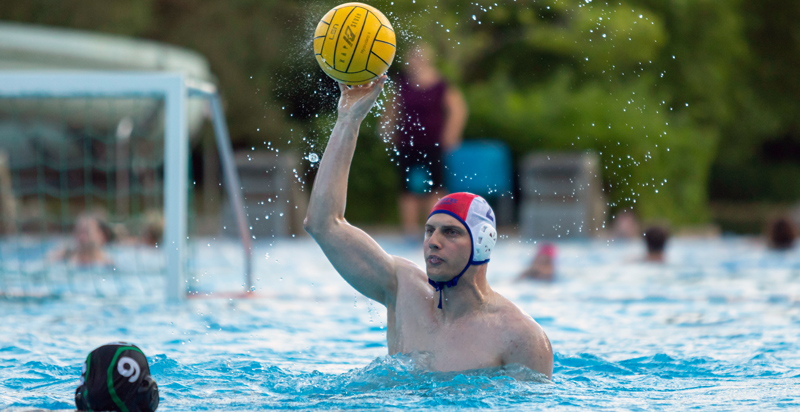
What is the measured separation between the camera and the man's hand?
3.45 m

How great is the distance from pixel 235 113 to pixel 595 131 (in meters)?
10.2

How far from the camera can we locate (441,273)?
3.37 meters

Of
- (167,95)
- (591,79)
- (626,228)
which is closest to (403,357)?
(167,95)

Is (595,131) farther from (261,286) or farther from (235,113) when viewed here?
(235,113)

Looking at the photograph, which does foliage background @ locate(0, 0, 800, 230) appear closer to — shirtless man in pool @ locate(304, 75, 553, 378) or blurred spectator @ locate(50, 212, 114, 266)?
blurred spectator @ locate(50, 212, 114, 266)

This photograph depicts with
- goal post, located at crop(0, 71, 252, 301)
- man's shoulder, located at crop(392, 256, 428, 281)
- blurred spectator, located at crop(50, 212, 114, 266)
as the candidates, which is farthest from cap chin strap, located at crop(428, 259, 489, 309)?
blurred spectator, located at crop(50, 212, 114, 266)

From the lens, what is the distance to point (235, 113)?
2192 cm

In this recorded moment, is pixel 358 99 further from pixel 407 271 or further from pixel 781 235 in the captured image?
pixel 781 235

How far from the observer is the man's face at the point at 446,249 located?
3359 millimetres

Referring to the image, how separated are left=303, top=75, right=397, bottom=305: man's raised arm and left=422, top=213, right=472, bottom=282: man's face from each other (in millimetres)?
269

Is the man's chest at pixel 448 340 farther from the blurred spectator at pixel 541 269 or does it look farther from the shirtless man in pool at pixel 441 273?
the blurred spectator at pixel 541 269

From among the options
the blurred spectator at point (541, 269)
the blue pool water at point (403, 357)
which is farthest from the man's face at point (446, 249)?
the blurred spectator at point (541, 269)

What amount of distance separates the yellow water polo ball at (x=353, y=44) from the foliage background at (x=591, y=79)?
8.04 m

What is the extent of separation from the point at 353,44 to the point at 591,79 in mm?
17110
